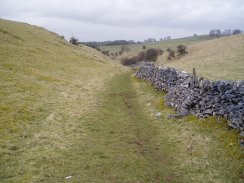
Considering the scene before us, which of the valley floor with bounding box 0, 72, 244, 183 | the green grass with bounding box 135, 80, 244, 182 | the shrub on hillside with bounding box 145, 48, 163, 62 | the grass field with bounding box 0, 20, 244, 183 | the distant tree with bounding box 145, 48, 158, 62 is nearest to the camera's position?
the valley floor with bounding box 0, 72, 244, 183

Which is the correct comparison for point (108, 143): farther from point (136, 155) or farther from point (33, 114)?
point (33, 114)

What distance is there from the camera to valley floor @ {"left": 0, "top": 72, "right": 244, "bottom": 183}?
45.4 ft

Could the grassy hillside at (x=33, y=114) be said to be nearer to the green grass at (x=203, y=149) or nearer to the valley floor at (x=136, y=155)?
the valley floor at (x=136, y=155)

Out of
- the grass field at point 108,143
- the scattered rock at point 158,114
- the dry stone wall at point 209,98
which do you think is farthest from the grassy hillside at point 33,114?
the dry stone wall at point 209,98

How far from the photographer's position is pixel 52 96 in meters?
31.1

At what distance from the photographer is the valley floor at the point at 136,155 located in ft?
45.4

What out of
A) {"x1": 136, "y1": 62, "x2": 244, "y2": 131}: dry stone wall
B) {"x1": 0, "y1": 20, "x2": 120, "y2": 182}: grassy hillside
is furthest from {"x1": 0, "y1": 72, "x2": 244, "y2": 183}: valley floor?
{"x1": 136, "y1": 62, "x2": 244, "y2": 131}: dry stone wall

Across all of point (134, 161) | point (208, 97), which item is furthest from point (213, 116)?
point (134, 161)

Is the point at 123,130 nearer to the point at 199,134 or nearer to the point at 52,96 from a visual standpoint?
the point at 199,134

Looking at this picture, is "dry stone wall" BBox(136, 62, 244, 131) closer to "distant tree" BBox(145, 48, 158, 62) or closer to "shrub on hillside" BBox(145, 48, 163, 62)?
"distant tree" BBox(145, 48, 158, 62)

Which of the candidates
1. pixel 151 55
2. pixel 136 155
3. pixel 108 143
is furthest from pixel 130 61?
pixel 136 155

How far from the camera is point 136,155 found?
53.1 feet

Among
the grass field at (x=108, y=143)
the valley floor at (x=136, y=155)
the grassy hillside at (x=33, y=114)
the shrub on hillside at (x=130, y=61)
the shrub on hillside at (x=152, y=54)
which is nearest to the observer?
the valley floor at (x=136, y=155)

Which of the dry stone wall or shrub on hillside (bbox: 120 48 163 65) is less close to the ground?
the dry stone wall
